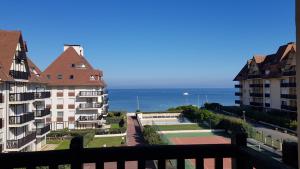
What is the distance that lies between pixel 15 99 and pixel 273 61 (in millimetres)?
40245

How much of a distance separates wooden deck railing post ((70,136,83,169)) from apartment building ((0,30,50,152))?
23.4 metres

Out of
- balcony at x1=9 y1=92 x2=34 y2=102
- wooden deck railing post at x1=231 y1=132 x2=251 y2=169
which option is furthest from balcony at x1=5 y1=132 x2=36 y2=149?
wooden deck railing post at x1=231 y1=132 x2=251 y2=169

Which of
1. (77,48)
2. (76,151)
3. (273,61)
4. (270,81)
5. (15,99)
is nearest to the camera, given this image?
(76,151)

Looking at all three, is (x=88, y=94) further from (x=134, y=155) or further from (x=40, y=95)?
(x=134, y=155)

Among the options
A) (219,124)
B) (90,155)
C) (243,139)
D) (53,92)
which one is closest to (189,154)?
(243,139)

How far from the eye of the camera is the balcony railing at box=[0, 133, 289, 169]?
9.48 ft

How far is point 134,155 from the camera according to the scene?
309cm

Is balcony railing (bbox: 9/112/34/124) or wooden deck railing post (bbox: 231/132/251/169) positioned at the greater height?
wooden deck railing post (bbox: 231/132/251/169)

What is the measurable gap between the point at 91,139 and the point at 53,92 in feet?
46.7

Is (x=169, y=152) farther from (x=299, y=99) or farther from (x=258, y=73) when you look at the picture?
(x=258, y=73)

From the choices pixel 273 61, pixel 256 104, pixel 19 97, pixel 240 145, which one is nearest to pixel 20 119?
pixel 19 97

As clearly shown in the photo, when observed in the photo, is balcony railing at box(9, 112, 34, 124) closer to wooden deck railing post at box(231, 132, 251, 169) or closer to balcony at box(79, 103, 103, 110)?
balcony at box(79, 103, 103, 110)

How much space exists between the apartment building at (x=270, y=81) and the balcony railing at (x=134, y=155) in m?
39.0

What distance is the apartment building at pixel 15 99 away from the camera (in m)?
25.4
